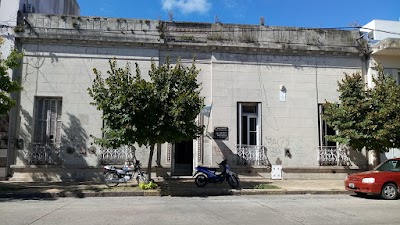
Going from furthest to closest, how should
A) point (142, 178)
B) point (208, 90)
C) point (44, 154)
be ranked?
point (208, 90) < point (44, 154) < point (142, 178)

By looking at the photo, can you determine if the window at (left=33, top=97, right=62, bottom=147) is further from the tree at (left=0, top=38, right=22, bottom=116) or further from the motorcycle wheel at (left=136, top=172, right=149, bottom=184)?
the motorcycle wheel at (left=136, top=172, right=149, bottom=184)

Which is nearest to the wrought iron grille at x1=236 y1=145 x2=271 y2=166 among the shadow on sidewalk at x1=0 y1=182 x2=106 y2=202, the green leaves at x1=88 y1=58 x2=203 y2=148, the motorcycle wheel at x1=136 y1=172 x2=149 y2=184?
the green leaves at x1=88 y1=58 x2=203 y2=148

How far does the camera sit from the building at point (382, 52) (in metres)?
18.2

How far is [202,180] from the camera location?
47.9 feet

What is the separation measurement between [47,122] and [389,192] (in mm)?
14260

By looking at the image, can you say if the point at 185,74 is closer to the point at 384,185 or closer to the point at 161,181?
the point at 161,181

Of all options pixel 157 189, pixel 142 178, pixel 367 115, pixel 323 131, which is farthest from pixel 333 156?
pixel 142 178

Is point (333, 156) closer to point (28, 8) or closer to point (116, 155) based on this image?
point (116, 155)

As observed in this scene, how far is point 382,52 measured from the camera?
18219mm

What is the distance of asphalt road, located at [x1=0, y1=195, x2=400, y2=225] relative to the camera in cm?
814

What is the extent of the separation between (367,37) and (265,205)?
12.4m

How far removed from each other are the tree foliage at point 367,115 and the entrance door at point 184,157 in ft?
22.1

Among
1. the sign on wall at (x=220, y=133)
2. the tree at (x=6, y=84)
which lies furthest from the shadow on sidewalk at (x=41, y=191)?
the sign on wall at (x=220, y=133)

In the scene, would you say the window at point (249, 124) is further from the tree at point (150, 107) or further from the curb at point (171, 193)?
the tree at point (150, 107)
